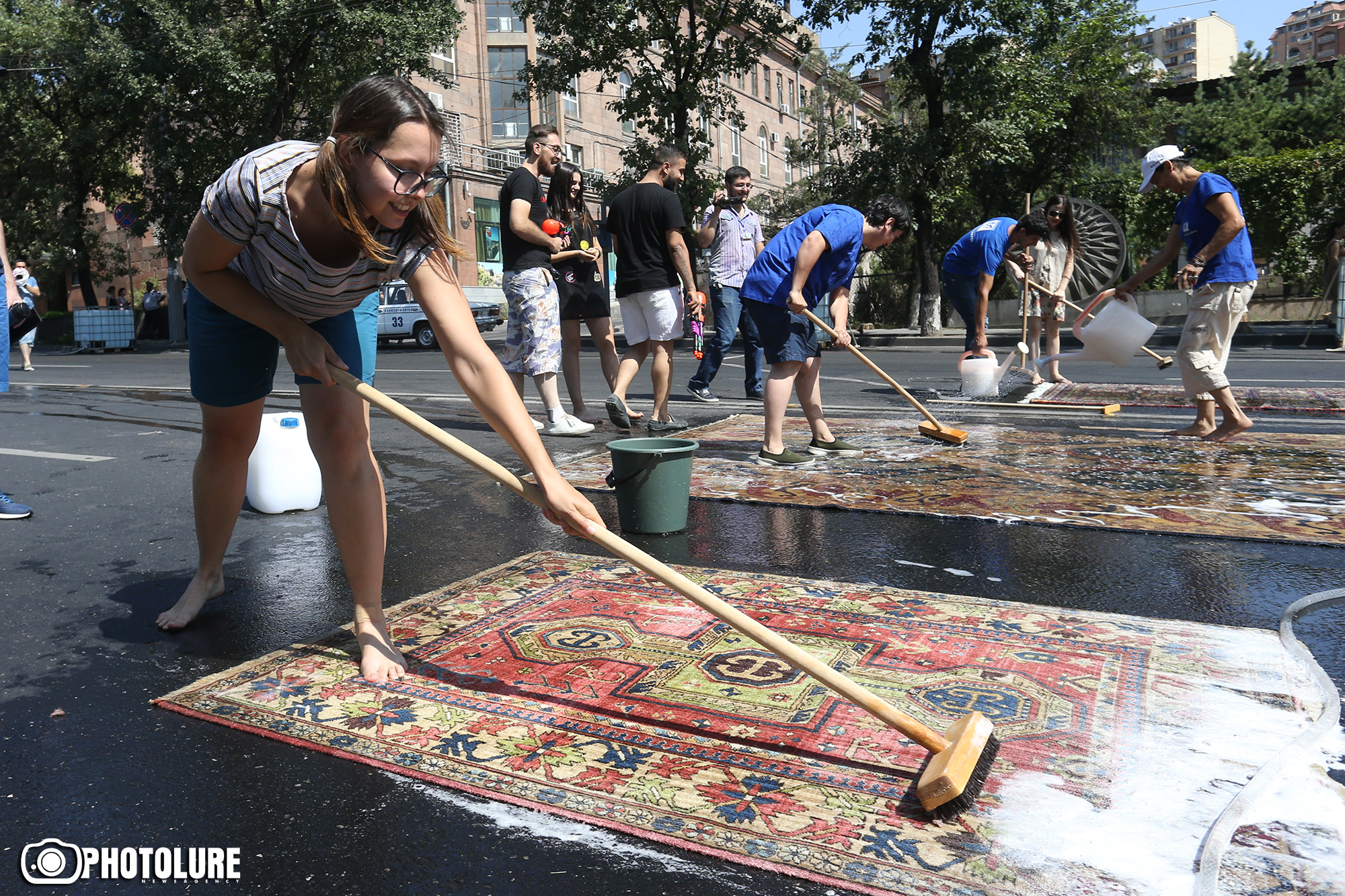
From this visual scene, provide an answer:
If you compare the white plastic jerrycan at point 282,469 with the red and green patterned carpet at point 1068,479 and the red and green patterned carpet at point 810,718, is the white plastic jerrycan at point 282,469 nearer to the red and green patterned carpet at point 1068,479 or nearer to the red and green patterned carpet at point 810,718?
the red and green patterned carpet at point 1068,479

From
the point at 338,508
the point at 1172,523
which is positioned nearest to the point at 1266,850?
the point at 338,508

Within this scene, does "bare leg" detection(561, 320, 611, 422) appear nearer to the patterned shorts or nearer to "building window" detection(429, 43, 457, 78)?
the patterned shorts

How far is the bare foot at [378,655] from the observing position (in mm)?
2797

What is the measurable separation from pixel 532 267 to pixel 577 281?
726 millimetres

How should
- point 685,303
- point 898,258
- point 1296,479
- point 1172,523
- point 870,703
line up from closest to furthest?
point 870,703, point 1172,523, point 1296,479, point 685,303, point 898,258

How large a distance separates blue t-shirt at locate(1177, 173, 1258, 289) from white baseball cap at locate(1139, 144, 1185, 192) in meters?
0.23

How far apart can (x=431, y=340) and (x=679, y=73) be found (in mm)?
8735

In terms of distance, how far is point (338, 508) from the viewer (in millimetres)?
2934

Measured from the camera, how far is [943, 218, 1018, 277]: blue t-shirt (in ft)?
30.7

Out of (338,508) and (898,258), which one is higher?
(898,258)

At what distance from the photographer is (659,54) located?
21.7m

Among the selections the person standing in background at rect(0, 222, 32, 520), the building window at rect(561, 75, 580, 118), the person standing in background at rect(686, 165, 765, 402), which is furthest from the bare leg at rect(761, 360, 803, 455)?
the building window at rect(561, 75, 580, 118)

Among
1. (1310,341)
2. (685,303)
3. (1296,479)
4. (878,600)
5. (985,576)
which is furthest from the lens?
(1310,341)

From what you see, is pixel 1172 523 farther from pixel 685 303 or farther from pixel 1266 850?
pixel 685 303
